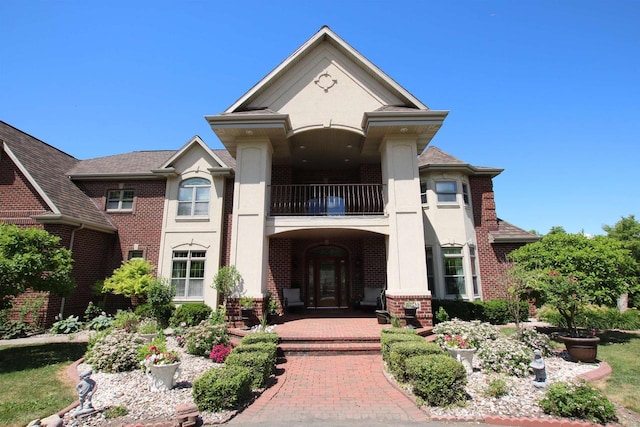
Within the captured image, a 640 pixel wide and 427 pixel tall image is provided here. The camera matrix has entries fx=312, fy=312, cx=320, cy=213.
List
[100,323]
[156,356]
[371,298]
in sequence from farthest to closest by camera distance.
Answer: [371,298]
[100,323]
[156,356]

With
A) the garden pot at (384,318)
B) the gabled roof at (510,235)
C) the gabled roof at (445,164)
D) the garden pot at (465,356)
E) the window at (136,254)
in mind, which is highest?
the gabled roof at (445,164)

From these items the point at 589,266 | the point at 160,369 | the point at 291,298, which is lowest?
the point at 160,369

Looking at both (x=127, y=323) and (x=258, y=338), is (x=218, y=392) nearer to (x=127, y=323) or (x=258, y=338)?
(x=258, y=338)

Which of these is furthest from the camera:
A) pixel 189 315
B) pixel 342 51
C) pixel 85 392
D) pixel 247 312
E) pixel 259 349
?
pixel 342 51

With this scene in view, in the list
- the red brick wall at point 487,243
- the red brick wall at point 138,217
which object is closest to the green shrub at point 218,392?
the red brick wall at point 138,217

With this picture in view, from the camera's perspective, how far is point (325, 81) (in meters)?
11.7

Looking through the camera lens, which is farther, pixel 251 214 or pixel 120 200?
pixel 120 200

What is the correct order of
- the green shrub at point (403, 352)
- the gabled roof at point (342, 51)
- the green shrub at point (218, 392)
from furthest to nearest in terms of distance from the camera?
the gabled roof at point (342, 51) → the green shrub at point (403, 352) → the green shrub at point (218, 392)

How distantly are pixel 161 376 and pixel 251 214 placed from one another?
580 centimetres

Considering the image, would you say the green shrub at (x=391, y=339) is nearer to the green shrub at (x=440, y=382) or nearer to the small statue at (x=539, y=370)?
the green shrub at (x=440, y=382)

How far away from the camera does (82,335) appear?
1076 centimetres

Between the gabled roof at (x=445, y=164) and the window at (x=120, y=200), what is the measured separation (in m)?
13.4

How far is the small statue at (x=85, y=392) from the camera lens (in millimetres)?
4605

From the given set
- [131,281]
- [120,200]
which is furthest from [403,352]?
[120,200]
